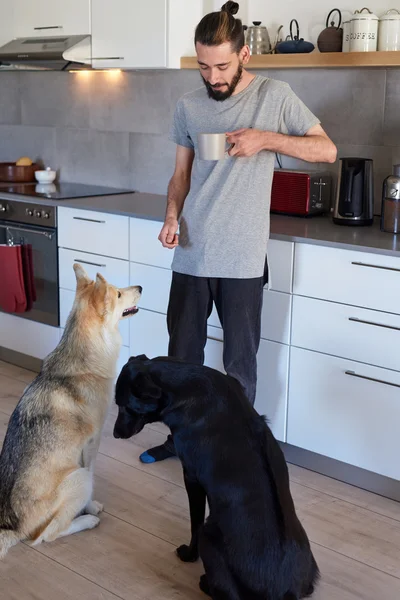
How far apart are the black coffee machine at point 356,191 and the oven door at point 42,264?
148cm

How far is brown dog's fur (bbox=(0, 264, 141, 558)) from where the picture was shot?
2.44 metres

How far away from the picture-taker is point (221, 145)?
8.05ft

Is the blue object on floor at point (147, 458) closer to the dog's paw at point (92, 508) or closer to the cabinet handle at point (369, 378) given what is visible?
the dog's paw at point (92, 508)

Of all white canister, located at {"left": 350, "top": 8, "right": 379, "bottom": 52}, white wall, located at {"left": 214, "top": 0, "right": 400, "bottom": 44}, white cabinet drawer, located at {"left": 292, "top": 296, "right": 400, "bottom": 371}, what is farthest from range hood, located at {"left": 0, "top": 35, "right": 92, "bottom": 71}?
white cabinet drawer, located at {"left": 292, "top": 296, "right": 400, "bottom": 371}

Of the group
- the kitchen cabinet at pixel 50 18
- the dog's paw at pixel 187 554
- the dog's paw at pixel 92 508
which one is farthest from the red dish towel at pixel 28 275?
the dog's paw at pixel 187 554

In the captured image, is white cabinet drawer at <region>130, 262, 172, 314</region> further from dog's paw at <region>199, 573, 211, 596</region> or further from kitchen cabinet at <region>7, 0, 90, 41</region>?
dog's paw at <region>199, 573, 211, 596</region>

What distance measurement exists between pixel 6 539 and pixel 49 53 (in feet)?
8.34

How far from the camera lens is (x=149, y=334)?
11.9 ft

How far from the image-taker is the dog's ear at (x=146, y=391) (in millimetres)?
2082

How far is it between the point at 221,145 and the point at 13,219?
1943 mm

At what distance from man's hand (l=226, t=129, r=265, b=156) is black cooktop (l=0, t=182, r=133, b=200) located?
1641mm

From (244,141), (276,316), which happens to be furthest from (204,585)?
(244,141)

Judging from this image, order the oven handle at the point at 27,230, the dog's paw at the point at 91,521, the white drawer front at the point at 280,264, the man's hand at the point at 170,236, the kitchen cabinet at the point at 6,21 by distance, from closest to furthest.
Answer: the dog's paw at the point at 91,521 < the man's hand at the point at 170,236 < the white drawer front at the point at 280,264 < the oven handle at the point at 27,230 < the kitchen cabinet at the point at 6,21

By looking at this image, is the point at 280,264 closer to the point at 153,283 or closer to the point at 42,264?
the point at 153,283
